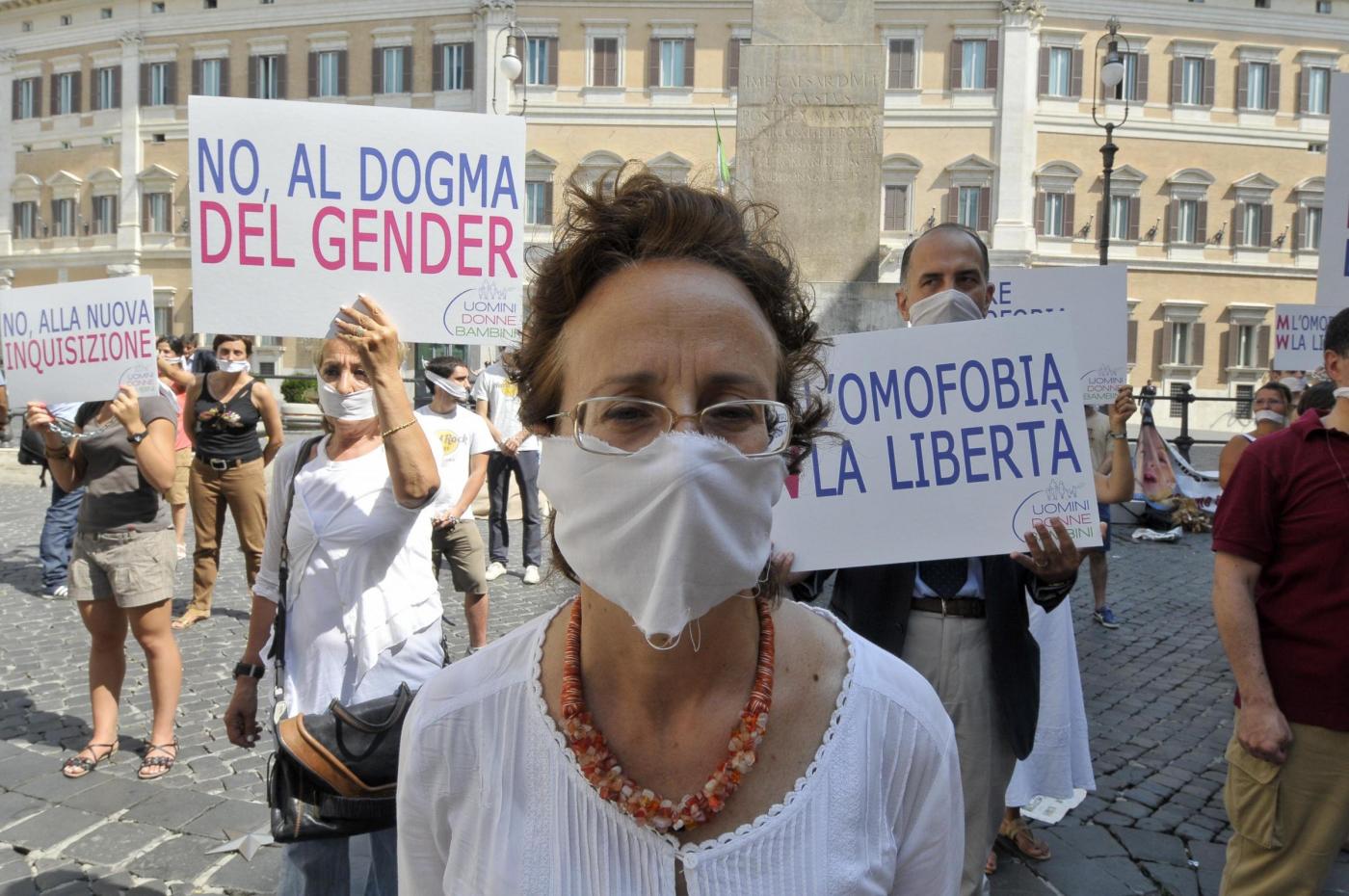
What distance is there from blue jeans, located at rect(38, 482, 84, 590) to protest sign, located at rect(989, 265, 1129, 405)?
6799 mm

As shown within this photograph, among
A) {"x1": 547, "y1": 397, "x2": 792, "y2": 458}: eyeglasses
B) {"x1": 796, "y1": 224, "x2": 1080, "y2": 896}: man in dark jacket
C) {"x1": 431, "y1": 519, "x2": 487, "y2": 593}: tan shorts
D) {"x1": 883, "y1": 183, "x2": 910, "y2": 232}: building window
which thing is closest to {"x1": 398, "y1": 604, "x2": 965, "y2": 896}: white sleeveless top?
{"x1": 547, "y1": 397, "x2": 792, "y2": 458}: eyeglasses

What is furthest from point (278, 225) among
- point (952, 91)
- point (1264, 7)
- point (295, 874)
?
point (1264, 7)

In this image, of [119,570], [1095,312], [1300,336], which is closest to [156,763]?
[119,570]

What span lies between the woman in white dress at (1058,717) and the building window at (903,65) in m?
34.9

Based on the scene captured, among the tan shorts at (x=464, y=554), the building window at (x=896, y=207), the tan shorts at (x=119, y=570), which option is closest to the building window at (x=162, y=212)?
the building window at (x=896, y=207)

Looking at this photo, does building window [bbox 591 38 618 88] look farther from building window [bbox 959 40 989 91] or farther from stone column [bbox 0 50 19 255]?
stone column [bbox 0 50 19 255]

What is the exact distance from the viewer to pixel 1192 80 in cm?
3553

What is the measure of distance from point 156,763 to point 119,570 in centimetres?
80

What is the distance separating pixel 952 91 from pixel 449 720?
123ft

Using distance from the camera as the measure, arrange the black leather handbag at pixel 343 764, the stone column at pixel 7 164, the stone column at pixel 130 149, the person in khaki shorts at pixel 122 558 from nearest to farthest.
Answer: the black leather handbag at pixel 343 764 < the person in khaki shorts at pixel 122 558 < the stone column at pixel 130 149 < the stone column at pixel 7 164

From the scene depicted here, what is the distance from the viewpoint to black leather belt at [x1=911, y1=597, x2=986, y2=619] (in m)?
2.60

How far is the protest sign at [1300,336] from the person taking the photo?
6676 millimetres

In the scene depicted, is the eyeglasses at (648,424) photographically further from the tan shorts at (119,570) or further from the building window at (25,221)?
the building window at (25,221)

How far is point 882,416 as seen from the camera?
249 cm
